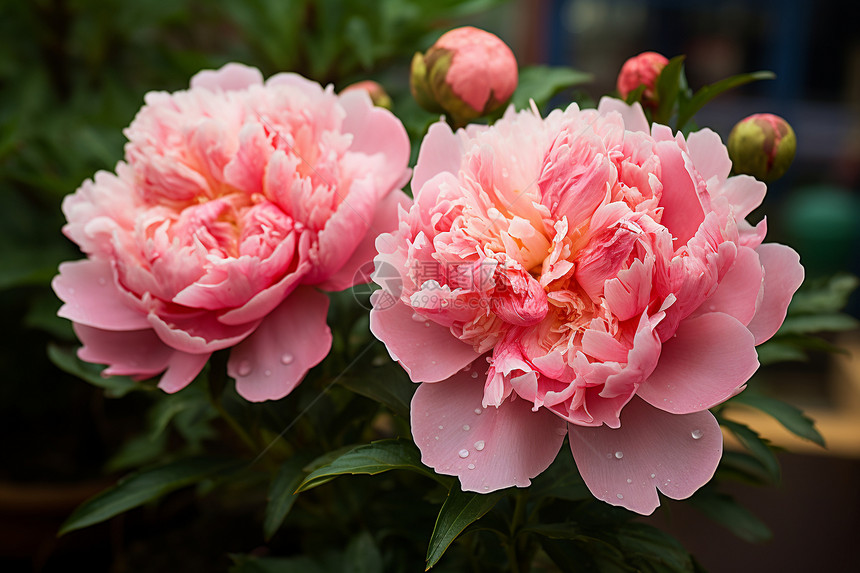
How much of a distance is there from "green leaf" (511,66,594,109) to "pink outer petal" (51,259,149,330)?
30cm

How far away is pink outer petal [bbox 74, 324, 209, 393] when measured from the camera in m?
0.39

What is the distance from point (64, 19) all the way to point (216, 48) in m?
0.23

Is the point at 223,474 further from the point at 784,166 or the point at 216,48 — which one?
the point at 216,48

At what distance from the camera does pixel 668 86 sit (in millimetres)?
433

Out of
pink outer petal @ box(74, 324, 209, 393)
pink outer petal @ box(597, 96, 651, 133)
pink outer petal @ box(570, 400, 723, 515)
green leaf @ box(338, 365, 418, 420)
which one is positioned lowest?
green leaf @ box(338, 365, 418, 420)

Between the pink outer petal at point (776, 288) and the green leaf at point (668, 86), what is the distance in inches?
5.3

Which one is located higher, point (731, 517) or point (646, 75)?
point (646, 75)

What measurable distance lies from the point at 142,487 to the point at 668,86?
416 mm

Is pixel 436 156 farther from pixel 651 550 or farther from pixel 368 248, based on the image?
pixel 651 550

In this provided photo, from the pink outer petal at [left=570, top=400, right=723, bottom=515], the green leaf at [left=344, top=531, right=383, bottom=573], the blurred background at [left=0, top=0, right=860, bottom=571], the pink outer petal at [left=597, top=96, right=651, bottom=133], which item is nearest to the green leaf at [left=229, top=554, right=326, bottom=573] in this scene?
the green leaf at [left=344, top=531, right=383, bottom=573]

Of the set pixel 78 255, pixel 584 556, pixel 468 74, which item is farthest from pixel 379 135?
pixel 78 255

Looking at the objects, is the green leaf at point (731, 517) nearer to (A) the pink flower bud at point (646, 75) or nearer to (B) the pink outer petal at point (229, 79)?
(A) the pink flower bud at point (646, 75)

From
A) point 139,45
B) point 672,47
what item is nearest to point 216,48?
point 139,45

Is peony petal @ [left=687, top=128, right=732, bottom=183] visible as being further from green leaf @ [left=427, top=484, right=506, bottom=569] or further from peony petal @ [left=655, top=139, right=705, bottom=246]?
green leaf @ [left=427, top=484, right=506, bottom=569]
